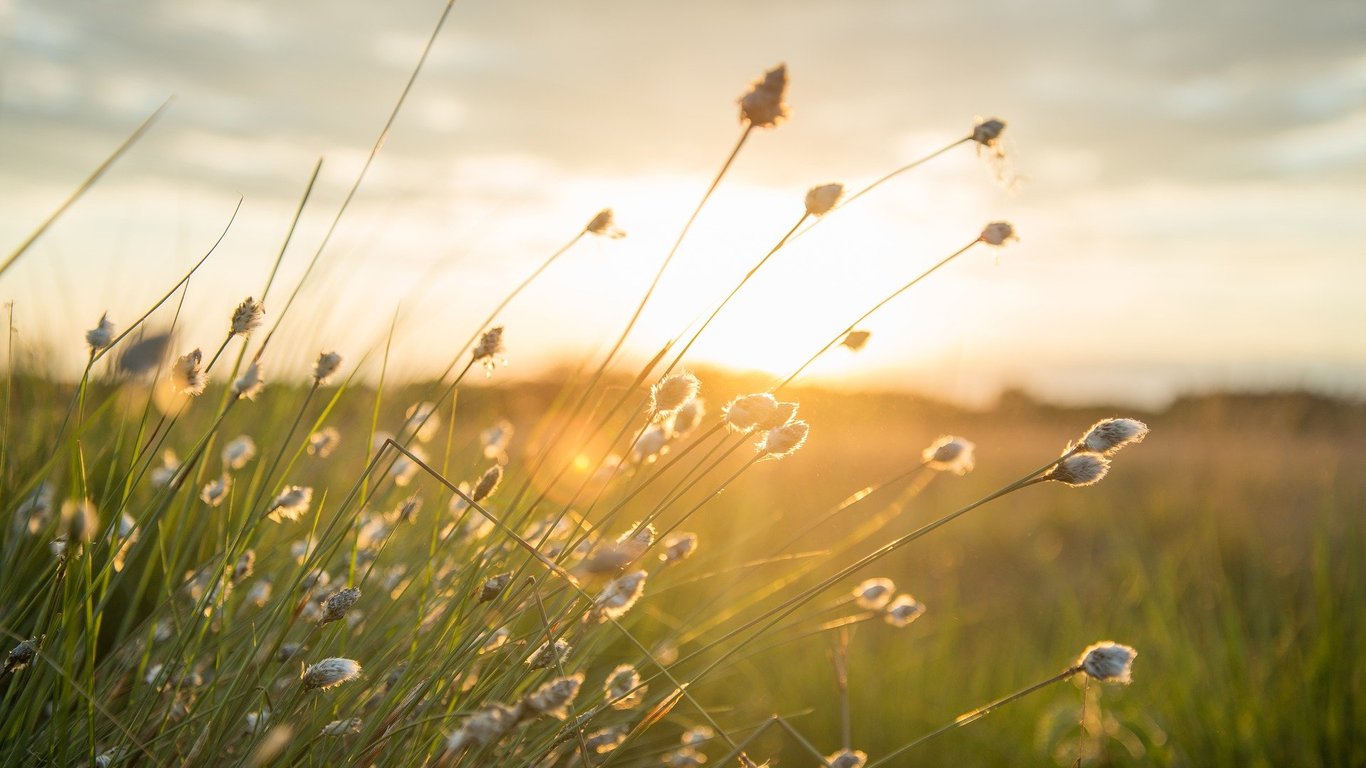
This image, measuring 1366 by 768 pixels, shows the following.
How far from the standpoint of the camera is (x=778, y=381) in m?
1.65

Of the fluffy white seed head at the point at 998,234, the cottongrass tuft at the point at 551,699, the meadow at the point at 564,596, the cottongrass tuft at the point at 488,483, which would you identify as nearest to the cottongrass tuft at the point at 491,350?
the meadow at the point at 564,596

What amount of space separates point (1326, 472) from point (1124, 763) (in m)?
1.21

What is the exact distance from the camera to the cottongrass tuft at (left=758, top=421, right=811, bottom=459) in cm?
153

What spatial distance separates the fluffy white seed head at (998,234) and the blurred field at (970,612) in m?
0.60

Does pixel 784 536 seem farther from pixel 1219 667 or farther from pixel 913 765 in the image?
pixel 1219 667

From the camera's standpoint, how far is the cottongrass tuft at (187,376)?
1.50 metres

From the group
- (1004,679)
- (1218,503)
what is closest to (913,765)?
(1004,679)

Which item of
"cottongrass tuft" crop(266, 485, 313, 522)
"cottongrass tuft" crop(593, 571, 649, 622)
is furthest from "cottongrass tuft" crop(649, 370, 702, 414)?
"cottongrass tuft" crop(266, 485, 313, 522)

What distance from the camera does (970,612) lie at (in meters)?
4.92

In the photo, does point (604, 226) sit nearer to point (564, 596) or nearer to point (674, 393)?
point (674, 393)

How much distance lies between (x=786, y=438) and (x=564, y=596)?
592 millimetres

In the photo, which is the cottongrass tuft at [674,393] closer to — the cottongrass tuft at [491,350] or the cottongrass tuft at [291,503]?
the cottongrass tuft at [491,350]

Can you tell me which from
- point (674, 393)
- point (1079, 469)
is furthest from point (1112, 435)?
point (674, 393)

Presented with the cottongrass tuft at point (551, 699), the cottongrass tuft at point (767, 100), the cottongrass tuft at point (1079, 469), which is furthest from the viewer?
the cottongrass tuft at point (1079, 469)
